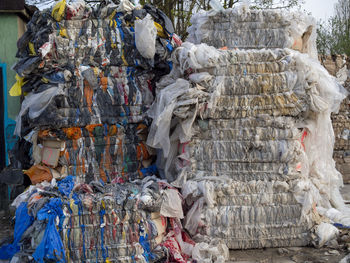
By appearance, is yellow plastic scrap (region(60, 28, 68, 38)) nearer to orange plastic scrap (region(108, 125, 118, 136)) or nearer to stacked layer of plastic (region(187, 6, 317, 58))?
orange plastic scrap (region(108, 125, 118, 136))

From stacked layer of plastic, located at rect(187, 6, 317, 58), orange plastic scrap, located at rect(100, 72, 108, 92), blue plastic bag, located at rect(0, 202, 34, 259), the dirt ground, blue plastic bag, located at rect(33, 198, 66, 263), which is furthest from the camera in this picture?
stacked layer of plastic, located at rect(187, 6, 317, 58)

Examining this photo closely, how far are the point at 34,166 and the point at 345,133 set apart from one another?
200 inches

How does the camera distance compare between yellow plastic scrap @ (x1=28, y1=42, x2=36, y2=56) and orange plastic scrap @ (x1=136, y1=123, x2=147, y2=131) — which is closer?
yellow plastic scrap @ (x1=28, y1=42, x2=36, y2=56)

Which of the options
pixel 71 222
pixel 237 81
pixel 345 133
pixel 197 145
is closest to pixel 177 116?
pixel 197 145

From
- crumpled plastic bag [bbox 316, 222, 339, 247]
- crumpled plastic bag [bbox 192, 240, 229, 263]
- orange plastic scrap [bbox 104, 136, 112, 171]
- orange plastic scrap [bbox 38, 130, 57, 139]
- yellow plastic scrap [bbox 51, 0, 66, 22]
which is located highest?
yellow plastic scrap [bbox 51, 0, 66, 22]

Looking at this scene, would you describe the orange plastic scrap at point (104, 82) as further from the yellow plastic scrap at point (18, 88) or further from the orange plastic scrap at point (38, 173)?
the orange plastic scrap at point (38, 173)

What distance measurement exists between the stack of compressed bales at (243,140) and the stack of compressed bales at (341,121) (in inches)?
110

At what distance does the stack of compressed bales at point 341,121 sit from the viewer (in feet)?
23.3

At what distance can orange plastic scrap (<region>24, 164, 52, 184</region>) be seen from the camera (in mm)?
4653

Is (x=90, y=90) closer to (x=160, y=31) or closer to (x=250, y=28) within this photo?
(x=160, y=31)

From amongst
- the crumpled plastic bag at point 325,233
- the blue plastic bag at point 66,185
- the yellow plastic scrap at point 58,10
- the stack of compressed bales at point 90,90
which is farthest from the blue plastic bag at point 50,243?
the crumpled plastic bag at point 325,233

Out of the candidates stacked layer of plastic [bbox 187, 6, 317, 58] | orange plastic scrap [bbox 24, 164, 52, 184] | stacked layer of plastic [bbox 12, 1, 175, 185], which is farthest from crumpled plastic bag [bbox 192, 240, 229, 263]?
stacked layer of plastic [bbox 187, 6, 317, 58]

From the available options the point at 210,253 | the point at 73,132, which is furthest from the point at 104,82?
the point at 210,253

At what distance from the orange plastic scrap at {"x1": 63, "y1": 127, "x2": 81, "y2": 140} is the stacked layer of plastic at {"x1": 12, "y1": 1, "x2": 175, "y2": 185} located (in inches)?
0.4
